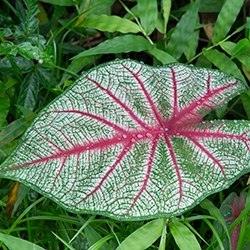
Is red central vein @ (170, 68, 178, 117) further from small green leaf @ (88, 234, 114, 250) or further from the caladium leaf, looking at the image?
small green leaf @ (88, 234, 114, 250)

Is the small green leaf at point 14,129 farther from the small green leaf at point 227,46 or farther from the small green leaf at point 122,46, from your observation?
the small green leaf at point 227,46

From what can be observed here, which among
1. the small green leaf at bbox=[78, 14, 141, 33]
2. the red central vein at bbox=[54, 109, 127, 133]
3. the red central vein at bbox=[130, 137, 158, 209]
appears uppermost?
the small green leaf at bbox=[78, 14, 141, 33]

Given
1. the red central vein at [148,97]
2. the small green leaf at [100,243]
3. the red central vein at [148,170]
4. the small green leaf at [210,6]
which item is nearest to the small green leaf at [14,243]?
the small green leaf at [100,243]

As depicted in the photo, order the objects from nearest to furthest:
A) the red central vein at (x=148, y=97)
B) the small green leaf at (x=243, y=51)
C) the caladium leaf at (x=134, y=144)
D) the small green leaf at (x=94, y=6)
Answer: the caladium leaf at (x=134, y=144) → the red central vein at (x=148, y=97) → the small green leaf at (x=243, y=51) → the small green leaf at (x=94, y=6)

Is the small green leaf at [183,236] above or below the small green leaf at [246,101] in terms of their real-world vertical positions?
below

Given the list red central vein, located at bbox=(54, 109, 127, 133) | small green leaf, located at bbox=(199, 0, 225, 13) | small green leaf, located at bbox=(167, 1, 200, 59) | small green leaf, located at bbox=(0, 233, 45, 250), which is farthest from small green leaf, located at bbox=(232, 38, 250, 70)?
small green leaf, located at bbox=(0, 233, 45, 250)

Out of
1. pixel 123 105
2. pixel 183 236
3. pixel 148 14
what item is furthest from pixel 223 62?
pixel 183 236
